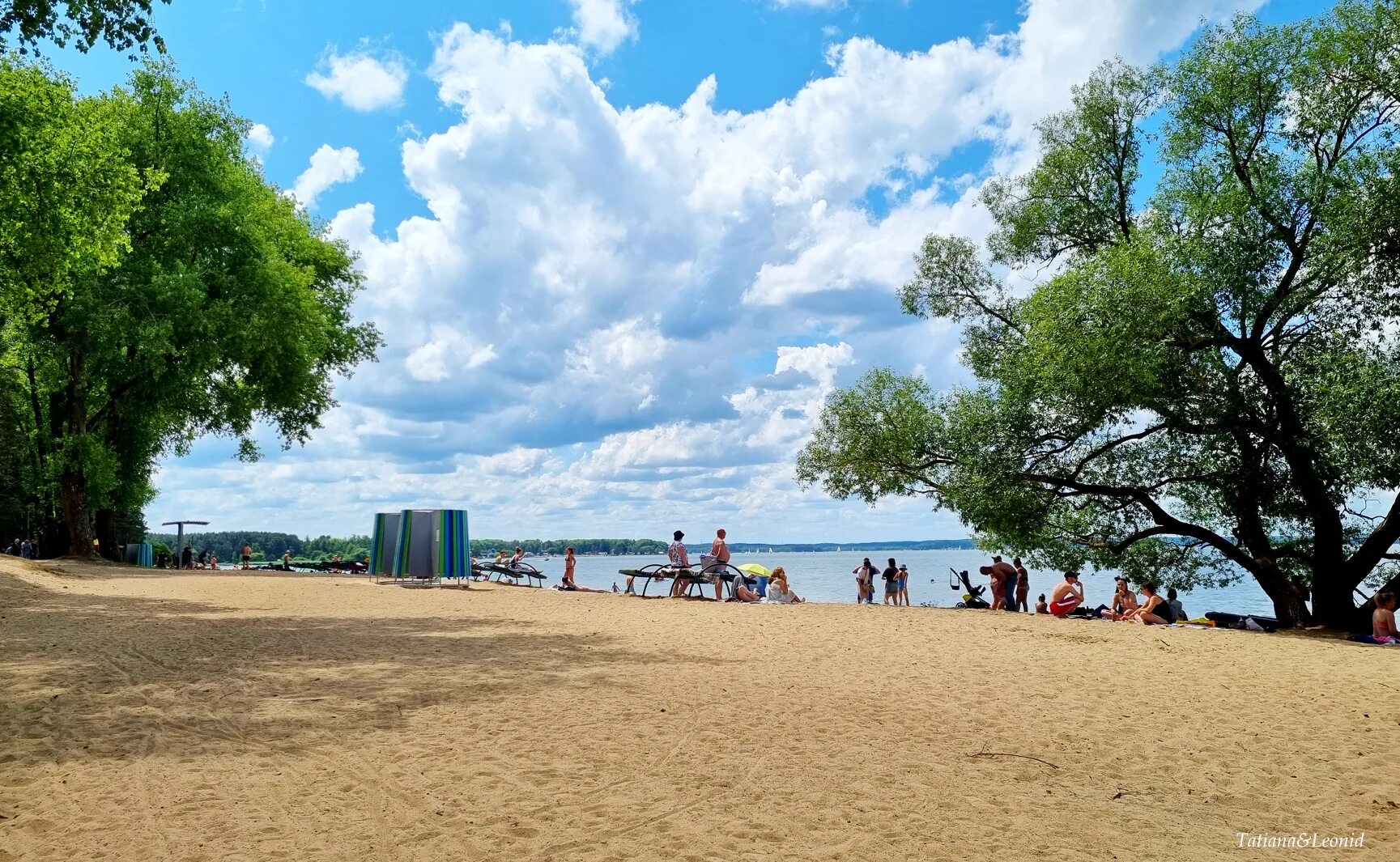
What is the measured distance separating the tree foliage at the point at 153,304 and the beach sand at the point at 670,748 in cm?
1093

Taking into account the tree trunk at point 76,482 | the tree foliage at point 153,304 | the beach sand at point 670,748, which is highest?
the tree foliage at point 153,304

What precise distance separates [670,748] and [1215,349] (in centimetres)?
1651

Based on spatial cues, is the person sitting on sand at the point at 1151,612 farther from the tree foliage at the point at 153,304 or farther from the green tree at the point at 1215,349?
the tree foliage at the point at 153,304

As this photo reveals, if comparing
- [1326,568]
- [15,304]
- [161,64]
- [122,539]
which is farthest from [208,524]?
[1326,568]

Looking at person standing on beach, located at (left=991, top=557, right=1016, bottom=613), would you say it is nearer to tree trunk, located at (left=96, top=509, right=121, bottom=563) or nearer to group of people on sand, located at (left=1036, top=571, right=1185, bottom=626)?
group of people on sand, located at (left=1036, top=571, right=1185, bottom=626)

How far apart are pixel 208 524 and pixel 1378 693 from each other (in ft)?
142

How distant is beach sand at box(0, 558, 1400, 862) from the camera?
17.2 feet

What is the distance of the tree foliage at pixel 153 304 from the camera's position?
19.7 meters

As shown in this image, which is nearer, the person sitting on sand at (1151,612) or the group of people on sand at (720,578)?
the person sitting on sand at (1151,612)

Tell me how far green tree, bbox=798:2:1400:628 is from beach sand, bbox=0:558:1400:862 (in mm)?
6414

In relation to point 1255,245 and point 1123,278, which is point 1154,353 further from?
point 1255,245

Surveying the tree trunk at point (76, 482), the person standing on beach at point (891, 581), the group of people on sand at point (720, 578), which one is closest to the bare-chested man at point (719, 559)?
the group of people on sand at point (720, 578)

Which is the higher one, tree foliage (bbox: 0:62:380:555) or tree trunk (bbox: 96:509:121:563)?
tree foliage (bbox: 0:62:380:555)

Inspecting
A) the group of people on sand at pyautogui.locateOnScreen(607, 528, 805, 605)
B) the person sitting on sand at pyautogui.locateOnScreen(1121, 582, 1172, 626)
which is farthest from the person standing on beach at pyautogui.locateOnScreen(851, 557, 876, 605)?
the person sitting on sand at pyautogui.locateOnScreen(1121, 582, 1172, 626)
